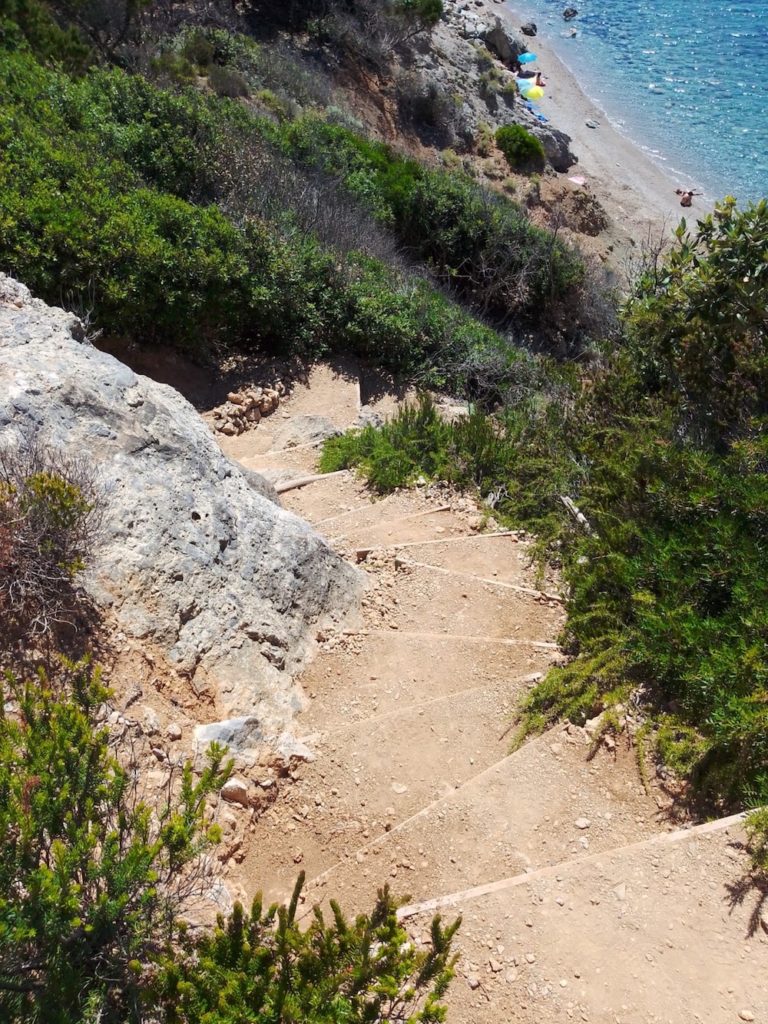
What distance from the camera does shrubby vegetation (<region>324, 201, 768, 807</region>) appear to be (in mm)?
4395

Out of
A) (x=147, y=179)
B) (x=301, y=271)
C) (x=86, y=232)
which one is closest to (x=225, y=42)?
(x=147, y=179)

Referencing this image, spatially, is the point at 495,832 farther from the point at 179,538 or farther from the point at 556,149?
the point at 556,149

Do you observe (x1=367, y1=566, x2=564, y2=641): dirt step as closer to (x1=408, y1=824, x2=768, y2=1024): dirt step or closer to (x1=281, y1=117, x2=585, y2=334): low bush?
(x1=408, y1=824, x2=768, y2=1024): dirt step

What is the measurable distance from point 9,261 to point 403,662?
6266mm

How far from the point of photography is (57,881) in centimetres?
244

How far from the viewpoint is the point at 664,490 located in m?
5.61

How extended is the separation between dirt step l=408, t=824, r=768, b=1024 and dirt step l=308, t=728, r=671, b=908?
30 cm

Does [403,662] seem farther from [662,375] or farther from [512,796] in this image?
[662,375]

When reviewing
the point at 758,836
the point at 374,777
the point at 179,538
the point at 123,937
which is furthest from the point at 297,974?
the point at 179,538

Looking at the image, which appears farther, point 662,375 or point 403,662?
point 662,375

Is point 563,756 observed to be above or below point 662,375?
below

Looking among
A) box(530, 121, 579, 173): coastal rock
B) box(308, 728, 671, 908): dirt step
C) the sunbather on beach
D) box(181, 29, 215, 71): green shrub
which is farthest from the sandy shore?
box(308, 728, 671, 908): dirt step

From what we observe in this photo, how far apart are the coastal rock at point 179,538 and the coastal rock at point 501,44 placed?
3219 centimetres

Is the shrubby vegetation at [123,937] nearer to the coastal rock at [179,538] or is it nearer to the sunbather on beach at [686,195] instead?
the coastal rock at [179,538]
